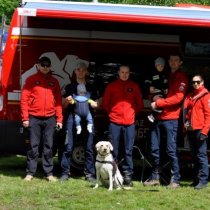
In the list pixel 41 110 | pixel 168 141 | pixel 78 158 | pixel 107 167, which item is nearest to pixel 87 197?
pixel 107 167

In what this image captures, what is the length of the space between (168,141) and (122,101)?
0.90 metres

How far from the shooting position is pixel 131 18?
771 centimetres

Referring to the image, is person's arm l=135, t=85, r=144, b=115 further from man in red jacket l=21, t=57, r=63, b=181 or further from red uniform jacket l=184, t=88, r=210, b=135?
man in red jacket l=21, t=57, r=63, b=181

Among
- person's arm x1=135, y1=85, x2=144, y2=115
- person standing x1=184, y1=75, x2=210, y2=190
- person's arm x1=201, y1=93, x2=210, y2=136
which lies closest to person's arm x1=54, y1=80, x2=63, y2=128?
person's arm x1=135, y1=85, x2=144, y2=115

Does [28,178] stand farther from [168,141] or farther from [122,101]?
[168,141]

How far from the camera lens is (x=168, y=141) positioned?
8.22 meters

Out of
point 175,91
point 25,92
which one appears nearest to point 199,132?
point 175,91

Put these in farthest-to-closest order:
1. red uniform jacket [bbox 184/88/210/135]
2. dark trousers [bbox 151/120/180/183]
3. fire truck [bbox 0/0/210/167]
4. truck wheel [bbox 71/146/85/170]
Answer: truck wheel [bbox 71/146/85/170] → fire truck [bbox 0/0/210/167] → dark trousers [bbox 151/120/180/183] → red uniform jacket [bbox 184/88/210/135]

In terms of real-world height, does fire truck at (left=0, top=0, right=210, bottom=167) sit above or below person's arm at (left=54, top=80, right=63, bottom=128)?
above

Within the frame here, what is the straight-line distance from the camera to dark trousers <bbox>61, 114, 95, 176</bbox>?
8.54m

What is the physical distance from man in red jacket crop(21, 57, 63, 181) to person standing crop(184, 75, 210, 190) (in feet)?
6.40

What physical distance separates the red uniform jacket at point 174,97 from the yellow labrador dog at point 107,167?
964 millimetres

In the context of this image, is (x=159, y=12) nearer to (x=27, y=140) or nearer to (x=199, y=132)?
(x=199, y=132)

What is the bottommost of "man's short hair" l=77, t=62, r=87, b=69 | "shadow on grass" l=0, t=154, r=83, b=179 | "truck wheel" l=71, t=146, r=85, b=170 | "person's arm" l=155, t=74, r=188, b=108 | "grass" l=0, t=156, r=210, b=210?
"shadow on grass" l=0, t=154, r=83, b=179
